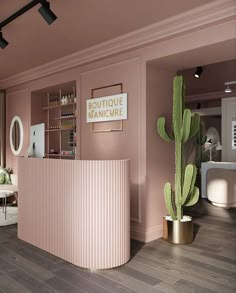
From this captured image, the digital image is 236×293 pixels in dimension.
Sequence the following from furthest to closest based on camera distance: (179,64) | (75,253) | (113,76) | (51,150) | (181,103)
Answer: (51,150) < (113,76) < (179,64) < (181,103) < (75,253)

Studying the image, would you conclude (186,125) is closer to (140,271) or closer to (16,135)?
(140,271)

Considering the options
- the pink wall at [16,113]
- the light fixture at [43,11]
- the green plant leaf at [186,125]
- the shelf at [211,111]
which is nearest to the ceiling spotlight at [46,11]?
the light fixture at [43,11]

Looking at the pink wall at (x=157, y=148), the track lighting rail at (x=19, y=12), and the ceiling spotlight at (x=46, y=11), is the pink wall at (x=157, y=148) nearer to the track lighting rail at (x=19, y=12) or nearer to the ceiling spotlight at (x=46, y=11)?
the ceiling spotlight at (x=46, y=11)

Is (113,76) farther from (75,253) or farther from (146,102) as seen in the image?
(75,253)

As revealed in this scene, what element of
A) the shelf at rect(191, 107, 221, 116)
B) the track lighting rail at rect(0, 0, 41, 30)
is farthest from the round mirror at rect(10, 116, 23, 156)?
the shelf at rect(191, 107, 221, 116)

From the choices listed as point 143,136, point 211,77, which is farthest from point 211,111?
point 143,136

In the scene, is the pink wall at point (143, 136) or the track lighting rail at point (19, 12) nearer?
the track lighting rail at point (19, 12)

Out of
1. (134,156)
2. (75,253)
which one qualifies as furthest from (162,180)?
(75,253)

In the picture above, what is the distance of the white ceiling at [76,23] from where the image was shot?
303 cm

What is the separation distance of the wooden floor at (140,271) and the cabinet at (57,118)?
240cm

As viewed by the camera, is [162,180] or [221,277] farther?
[162,180]

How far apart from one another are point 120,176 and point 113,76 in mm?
1827

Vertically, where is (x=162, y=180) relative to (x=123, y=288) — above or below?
above

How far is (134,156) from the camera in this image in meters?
4.01
